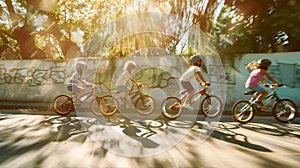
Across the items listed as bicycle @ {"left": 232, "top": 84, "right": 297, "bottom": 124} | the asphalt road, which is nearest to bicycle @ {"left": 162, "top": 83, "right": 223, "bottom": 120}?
bicycle @ {"left": 232, "top": 84, "right": 297, "bottom": 124}

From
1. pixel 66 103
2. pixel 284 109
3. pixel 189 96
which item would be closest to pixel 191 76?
pixel 189 96

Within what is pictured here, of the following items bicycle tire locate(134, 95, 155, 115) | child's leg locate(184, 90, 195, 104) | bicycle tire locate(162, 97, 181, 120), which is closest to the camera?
child's leg locate(184, 90, 195, 104)

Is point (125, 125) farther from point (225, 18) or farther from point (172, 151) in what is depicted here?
point (225, 18)

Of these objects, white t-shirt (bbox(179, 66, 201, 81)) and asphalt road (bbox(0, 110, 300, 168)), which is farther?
white t-shirt (bbox(179, 66, 201, 81))

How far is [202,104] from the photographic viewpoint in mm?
6910

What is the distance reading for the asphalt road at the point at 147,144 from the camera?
335 cm

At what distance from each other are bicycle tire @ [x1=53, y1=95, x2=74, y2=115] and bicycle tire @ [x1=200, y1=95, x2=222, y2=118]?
445 centimetres

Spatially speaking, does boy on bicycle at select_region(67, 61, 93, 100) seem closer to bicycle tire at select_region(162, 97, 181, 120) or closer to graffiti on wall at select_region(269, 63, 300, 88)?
bicycle tire at select_region(162, 97, 181, 120)

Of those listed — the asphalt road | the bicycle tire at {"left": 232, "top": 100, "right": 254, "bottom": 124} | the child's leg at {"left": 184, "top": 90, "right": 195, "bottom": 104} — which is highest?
the child's leg at {"left": 184, "top": 90, "right": 195, "bottom": 104}

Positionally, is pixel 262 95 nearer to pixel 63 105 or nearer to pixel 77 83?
pixel 77 83

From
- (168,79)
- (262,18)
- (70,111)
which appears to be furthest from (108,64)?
(262,18)

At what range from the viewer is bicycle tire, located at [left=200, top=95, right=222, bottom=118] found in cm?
687

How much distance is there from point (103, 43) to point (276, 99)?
2347 cm

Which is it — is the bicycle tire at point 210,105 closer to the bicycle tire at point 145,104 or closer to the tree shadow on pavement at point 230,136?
the tree shadow on pavement at point 230,136
